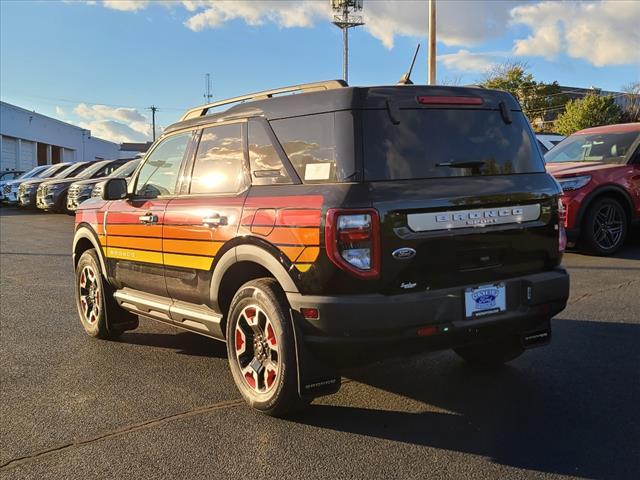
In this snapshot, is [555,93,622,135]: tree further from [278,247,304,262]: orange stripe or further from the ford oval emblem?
[278,247,304,262]: orange stripe

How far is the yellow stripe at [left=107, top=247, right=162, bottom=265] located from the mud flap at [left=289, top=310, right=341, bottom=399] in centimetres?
163

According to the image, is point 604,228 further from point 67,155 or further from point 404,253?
point 67,155

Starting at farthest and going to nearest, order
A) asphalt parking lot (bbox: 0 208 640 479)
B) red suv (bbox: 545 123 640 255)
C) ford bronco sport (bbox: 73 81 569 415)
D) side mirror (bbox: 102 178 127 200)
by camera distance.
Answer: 1. red suv (bbox: 545 123 640 255)
2. side mirror (bbox: 102 178 127 200)
3. ford bronco sport (bbox: 73 81 569 415)
4. asphalt parking lot (bbox: 0 208 640 479)

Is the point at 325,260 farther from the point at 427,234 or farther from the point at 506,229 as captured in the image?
the point at 506,229

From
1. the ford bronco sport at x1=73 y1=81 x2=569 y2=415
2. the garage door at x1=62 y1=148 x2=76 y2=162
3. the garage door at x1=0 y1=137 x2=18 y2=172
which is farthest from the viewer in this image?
the garage door at x1=62 y1=148 x2=76 y2=162

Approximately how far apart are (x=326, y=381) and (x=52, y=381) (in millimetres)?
2235

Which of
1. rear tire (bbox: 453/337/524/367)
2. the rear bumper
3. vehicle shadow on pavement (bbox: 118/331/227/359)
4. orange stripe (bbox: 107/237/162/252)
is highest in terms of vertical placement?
orange stripe (bbox: 107/237/162/252)

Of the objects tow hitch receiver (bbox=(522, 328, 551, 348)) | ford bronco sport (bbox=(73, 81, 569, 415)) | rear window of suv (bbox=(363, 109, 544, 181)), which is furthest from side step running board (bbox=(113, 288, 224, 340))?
tow hitch receiver (bbox=(522, 328, 551, 348))

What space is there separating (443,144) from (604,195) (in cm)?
631

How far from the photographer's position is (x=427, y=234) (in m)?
3.28

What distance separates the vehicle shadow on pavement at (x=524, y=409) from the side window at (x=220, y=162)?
1.57 metres

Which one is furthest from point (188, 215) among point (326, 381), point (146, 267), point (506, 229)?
point (506, 229)

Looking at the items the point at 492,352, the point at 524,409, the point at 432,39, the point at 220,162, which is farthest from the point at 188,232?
the point at 432,39

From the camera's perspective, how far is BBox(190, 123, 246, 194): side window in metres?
3.99
